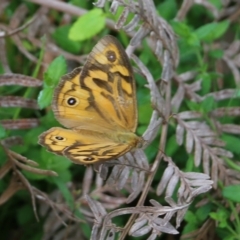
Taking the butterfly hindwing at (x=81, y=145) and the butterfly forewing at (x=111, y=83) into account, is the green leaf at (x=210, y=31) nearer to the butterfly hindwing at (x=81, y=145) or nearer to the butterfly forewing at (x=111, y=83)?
the butterfly forewing at (x=111, y=83)

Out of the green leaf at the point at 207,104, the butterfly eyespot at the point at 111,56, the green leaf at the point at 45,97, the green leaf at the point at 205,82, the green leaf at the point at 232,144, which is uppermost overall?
the butterfly eyespot at the point at 111,56

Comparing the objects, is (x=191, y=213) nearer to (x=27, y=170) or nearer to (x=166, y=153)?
(x=166, y=153)

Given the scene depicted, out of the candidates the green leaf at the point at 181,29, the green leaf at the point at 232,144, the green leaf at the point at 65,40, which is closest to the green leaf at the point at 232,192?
the green leaf at the point at 232,144

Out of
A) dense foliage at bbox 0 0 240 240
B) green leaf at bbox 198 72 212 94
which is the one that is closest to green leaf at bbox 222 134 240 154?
dense foliage at bbox 0 0 240 240

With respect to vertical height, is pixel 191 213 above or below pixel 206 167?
below

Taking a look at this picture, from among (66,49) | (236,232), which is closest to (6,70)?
(66,49)
